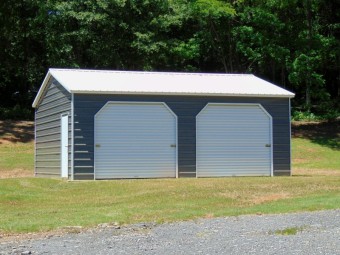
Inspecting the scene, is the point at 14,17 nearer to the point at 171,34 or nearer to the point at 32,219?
the point at 171,34

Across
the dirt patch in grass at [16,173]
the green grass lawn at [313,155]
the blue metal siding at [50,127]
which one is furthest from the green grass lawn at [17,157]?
the green grass lawn at [313,155]

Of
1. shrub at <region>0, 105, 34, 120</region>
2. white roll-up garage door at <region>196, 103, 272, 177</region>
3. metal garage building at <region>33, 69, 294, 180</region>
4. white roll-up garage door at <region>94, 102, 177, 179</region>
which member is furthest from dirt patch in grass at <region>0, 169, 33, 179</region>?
shrub at <region>0, 105, 34, 120</region>

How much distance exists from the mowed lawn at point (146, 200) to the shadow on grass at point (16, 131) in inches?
534

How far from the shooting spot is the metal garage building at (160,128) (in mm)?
20188

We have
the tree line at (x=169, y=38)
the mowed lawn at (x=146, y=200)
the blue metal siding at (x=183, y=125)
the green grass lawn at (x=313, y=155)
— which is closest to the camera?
the mowed lawn at (x=146, y=200)

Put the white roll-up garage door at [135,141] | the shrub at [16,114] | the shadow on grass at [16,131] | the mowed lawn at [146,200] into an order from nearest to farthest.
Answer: the mowed lawn at [146,200]
the white roll-up garage door at [135,141]
the shadow on grass at [16,131]
the shrub at [16,114]

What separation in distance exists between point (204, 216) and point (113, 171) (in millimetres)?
8221

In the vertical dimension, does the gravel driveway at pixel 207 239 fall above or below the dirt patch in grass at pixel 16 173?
below

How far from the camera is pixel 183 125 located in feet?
69.9

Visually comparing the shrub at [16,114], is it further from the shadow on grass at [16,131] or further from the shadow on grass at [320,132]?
the shadow on grass at [320,132]

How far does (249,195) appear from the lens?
53.2 feet

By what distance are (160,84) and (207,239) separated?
13.2 meters

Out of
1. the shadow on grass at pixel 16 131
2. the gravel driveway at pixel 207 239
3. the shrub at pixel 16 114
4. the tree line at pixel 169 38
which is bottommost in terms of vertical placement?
the gravel driveway at pixel 207 239

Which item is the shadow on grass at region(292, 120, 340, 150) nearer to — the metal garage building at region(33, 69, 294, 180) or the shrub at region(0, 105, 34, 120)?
the metal garage building at region(33, 69, 294, 180)
